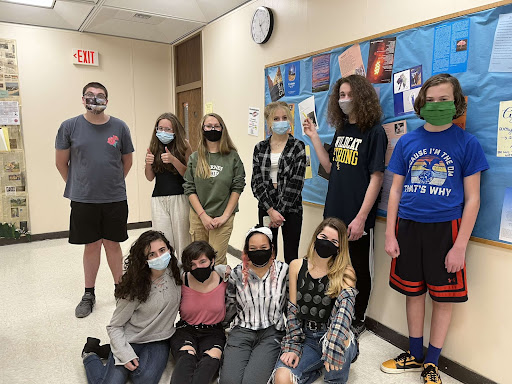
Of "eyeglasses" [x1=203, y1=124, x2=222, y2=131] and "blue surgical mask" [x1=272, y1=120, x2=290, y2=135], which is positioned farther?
"eyeglasses" [x1=203, y1=124, x2=222, y2=131]

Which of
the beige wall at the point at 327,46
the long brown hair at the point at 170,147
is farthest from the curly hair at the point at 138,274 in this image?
the beige wall at the point at 327,46

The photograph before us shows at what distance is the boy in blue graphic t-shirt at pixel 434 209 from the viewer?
1.80 m

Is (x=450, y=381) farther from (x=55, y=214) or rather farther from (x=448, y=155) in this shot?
(x=55, y=214)

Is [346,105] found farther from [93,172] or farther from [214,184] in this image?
[93,172]

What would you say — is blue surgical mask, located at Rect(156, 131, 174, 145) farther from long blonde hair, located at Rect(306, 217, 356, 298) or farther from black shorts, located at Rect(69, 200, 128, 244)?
long blonde hair, located at Rect(306, 217, 356, 298)

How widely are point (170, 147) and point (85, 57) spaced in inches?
108

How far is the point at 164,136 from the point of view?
2.65m


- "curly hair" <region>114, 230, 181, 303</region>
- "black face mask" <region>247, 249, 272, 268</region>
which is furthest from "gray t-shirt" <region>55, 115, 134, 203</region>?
"black face mask" <region>247, 249, 272, 268</region>

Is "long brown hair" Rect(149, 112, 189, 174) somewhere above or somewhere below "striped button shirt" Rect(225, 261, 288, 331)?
above

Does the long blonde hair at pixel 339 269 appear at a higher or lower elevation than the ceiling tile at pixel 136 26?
lower

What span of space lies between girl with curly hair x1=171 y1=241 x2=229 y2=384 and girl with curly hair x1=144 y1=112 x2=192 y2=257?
0.57 metres

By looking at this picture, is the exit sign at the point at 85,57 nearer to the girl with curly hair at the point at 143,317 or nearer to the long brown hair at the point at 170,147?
the long brown hair at the point at 170,147

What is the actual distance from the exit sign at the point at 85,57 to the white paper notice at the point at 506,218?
4.53m

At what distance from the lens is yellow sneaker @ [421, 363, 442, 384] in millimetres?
1931
